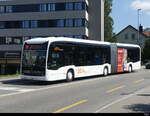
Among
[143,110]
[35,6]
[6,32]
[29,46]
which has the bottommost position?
[143,110]

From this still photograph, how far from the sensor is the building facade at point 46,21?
2489 inches

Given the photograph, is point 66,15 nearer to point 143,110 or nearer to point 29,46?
point 29,46

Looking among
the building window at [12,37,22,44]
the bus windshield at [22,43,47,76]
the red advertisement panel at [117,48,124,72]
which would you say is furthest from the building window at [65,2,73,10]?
the bus windshield at [22,43,47,76]

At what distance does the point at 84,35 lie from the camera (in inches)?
2456

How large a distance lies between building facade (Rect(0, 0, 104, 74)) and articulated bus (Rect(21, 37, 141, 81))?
1404 inches

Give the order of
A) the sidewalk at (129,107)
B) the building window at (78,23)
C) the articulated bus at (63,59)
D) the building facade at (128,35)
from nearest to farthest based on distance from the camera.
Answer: the sidewalk at (129,107)
the articulated bus at (63,59)
the building window at (78,23)
the building facade at (128,35)

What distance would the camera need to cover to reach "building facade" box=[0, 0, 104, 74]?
63.2 m

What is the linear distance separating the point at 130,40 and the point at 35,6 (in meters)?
37.9

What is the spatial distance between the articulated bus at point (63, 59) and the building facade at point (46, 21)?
3565 centimetres

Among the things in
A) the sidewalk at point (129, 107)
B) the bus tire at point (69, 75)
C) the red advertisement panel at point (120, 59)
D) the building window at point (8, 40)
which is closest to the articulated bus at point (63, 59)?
the bus tire at point (69, 75)

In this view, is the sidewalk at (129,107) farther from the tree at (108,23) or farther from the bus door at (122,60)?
the tree at (108,23)

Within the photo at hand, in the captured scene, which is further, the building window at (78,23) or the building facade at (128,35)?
the building facade at (128,35)

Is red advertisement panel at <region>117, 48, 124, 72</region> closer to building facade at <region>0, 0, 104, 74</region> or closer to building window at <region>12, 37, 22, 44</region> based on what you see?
building facade at <region>0, 0, 104, 74</region>

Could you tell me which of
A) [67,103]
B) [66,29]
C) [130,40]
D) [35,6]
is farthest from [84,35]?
[67,103]
